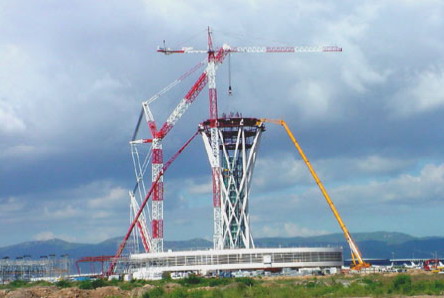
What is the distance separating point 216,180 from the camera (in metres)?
199

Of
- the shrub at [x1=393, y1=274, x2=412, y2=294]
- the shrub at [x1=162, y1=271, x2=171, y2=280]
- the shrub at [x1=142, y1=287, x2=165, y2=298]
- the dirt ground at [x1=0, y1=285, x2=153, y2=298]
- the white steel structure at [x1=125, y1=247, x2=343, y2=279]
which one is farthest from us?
the white steel structure at [x1=125, y1=247, x2=343, y2=279]

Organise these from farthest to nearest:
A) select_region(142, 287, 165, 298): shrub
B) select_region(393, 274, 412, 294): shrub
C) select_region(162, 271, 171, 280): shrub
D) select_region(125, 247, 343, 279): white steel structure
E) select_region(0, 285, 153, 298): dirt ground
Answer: select_region(125, 247, 343, 279): white steel structure, select_region(162, 271, 171, 280): shrub, select_region(0, 285, 153, 298): dirt ground, select_region(142, 287, 165, 298): shrub, select_region(393, 274, 412, 294): shrub

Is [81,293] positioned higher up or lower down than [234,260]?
lower down

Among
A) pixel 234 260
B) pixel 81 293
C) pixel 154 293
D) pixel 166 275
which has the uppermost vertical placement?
pixel 234 260

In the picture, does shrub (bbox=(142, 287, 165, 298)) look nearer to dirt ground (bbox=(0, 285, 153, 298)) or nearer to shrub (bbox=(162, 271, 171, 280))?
dirt ground (bbox=(0, 285, 153, 298))

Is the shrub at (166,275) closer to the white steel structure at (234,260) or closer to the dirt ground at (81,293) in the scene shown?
the white steel structure at (234,260)

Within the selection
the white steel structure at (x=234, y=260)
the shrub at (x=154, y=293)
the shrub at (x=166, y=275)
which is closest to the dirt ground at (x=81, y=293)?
the shrub at (x=154, y=293)

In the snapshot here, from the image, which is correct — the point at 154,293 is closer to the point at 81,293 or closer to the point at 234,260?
the point at 81,293

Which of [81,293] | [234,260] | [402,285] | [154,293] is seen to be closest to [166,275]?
[234,260]

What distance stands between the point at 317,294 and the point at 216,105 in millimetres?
104810

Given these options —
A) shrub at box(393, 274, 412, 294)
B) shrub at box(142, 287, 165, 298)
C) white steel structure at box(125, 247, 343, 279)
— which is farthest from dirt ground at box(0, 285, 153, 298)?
white steel structure at box(125, 247, 343, 279)

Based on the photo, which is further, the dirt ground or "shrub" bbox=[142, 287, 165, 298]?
the dirt ground

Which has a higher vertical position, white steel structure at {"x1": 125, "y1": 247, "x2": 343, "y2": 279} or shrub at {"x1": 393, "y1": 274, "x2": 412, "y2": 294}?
white steel structure at {"x1": 125, "y1": 247, "x2": 343, "y2": 279}

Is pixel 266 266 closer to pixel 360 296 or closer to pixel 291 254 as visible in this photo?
pixel 291 254
